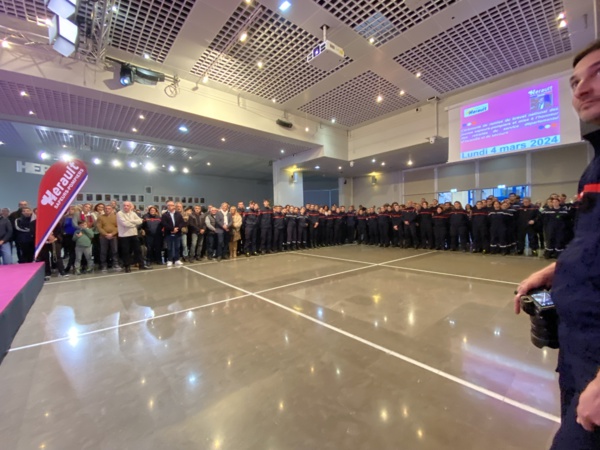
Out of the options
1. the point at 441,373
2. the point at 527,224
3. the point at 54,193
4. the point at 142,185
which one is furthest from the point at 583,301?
the point at 142,185

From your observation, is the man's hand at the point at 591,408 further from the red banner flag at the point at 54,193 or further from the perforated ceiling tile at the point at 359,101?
the perforated ceiling tile at the point at 359,101

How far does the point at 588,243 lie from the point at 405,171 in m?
12.6

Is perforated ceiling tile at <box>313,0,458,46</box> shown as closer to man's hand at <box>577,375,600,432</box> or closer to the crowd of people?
the crowd of people

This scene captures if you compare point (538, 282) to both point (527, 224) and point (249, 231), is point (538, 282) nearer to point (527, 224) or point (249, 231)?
point (249, 231)

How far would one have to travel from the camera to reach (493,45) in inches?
189

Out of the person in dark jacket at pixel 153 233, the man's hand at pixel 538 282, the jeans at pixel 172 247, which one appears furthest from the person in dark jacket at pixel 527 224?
the person in dark jacket at pixel 153 233

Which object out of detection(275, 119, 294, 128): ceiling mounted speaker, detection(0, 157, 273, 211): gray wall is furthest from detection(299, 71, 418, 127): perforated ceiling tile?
detection(0, 157, 273, 211): gray wall

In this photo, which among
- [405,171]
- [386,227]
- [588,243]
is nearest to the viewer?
[588,243]

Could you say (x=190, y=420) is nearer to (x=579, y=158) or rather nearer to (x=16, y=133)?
(x=16, y=133)

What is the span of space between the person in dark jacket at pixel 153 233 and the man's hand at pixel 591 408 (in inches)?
252

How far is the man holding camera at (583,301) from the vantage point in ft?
1.90

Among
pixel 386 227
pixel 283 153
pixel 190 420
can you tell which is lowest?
pixel 190 420

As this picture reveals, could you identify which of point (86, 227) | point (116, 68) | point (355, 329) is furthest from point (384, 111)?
point (86, 227)

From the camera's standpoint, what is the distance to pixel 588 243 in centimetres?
62
